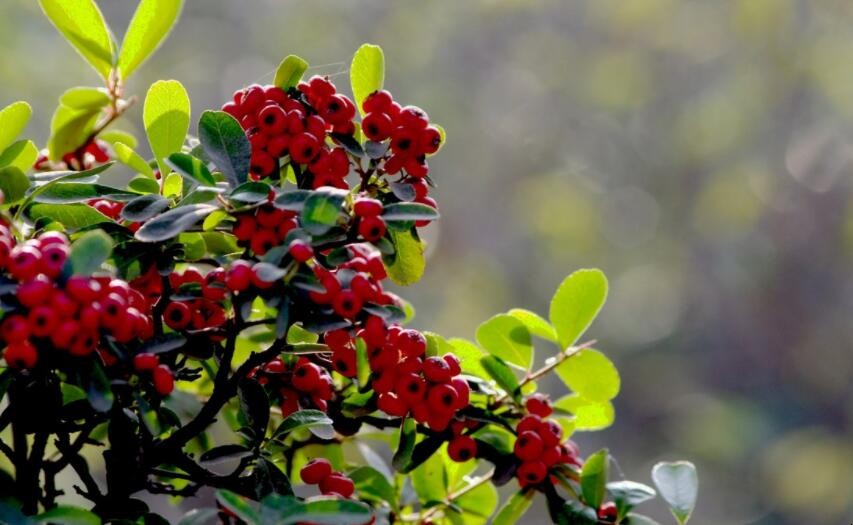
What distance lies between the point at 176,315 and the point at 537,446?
31 centimetres

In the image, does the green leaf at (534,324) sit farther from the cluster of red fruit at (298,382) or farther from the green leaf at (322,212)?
the green leaf at (322,212)

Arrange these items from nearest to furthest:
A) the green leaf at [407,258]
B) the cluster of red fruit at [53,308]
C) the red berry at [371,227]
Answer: the cluster of red fruit at [53,308]
the red berry at [371,227]
the green leaf at [407,258]

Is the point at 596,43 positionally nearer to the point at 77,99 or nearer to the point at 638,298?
the point at 638,298

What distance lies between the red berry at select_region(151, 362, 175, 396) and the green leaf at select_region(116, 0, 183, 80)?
1.15 feet

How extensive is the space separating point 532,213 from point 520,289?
50 centimetres

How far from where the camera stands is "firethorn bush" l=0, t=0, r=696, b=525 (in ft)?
2.21

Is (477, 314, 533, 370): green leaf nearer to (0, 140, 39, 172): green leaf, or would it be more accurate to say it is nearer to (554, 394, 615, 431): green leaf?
(554, 394, 615, 431): green leaf

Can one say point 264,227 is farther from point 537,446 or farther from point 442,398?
point 537,446

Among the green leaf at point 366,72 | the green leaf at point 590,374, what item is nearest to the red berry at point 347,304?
the green leaf at point 366,72

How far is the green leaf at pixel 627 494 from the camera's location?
868 millimetres

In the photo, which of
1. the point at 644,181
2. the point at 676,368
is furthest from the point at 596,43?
the point at 676,368

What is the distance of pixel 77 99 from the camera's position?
940mm

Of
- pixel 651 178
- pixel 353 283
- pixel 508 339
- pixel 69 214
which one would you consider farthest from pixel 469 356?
pixel 651 178

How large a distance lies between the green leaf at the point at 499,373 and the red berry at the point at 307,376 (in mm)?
152
